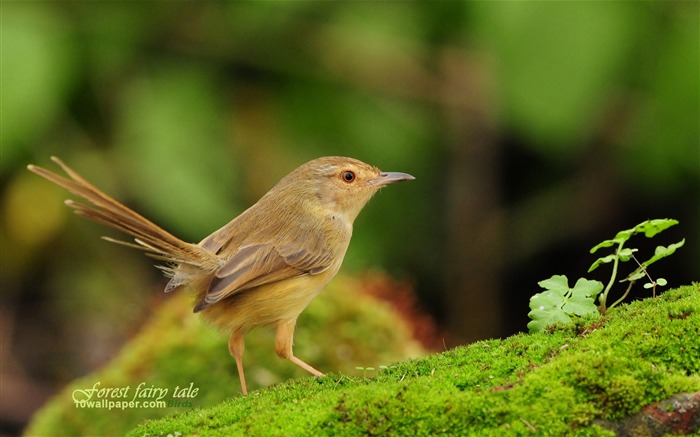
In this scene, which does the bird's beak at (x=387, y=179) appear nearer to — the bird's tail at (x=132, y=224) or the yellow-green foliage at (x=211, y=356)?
the yellow-green foliage at (x=211, y=356)

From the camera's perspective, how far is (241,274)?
4.51 metres

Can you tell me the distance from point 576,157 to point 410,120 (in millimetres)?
1392

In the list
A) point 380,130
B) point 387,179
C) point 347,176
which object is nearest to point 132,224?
point 347,176

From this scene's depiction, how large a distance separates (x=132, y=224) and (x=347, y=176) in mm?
1507

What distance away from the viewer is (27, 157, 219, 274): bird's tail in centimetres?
378

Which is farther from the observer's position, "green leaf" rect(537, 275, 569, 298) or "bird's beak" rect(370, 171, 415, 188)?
"bird's beak" rect(370, 171, 415, 188)

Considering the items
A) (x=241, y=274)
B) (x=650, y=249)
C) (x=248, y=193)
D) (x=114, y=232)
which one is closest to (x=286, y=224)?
(x=241, y=274)

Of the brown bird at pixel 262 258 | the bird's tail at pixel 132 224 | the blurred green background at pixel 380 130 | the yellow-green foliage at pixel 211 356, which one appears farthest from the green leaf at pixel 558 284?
the blurred green background at pixel 380 130

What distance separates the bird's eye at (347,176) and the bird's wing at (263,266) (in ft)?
1.90

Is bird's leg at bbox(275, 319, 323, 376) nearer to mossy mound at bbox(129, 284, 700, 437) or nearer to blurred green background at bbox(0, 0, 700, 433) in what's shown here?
mossy mound at bbox(129, 284, 700, 437)

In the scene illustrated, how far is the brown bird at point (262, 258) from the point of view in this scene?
4.43 m

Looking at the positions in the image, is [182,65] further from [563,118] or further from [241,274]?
[241,274]

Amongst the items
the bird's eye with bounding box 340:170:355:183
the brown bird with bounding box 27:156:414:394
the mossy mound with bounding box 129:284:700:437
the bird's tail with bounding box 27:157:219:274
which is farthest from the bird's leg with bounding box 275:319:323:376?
the bird's eye with bounding box 340:170:355:183

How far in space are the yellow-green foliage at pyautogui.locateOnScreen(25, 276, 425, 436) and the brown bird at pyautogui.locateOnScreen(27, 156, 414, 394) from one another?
0.97 meters
